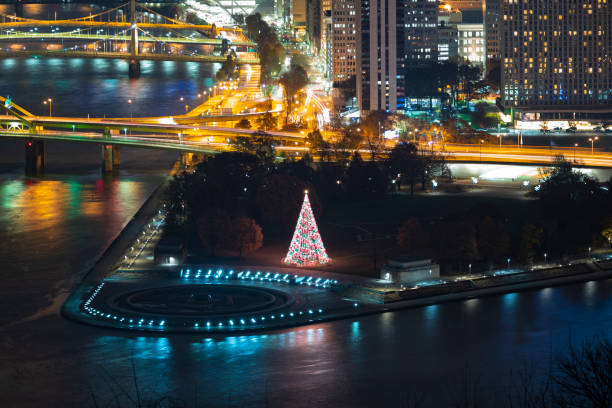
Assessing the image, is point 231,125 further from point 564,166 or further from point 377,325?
point 377,325

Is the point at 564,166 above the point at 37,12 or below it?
below

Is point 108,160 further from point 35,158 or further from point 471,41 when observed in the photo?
point 471,41

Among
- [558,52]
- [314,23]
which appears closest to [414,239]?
[558,52]

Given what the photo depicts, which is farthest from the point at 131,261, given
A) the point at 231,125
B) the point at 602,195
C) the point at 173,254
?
the point at 231,125

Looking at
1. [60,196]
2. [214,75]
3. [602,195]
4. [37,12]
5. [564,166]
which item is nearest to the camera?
[602,195]

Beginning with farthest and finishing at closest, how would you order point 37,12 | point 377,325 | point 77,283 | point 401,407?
point 37,12 < point 77,283 < point 377,325 < point 401,407

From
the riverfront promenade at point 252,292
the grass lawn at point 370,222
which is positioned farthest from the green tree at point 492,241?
the grass lawn at point 370,222

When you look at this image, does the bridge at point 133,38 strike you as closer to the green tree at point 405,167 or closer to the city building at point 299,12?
the city building at point 299,12
